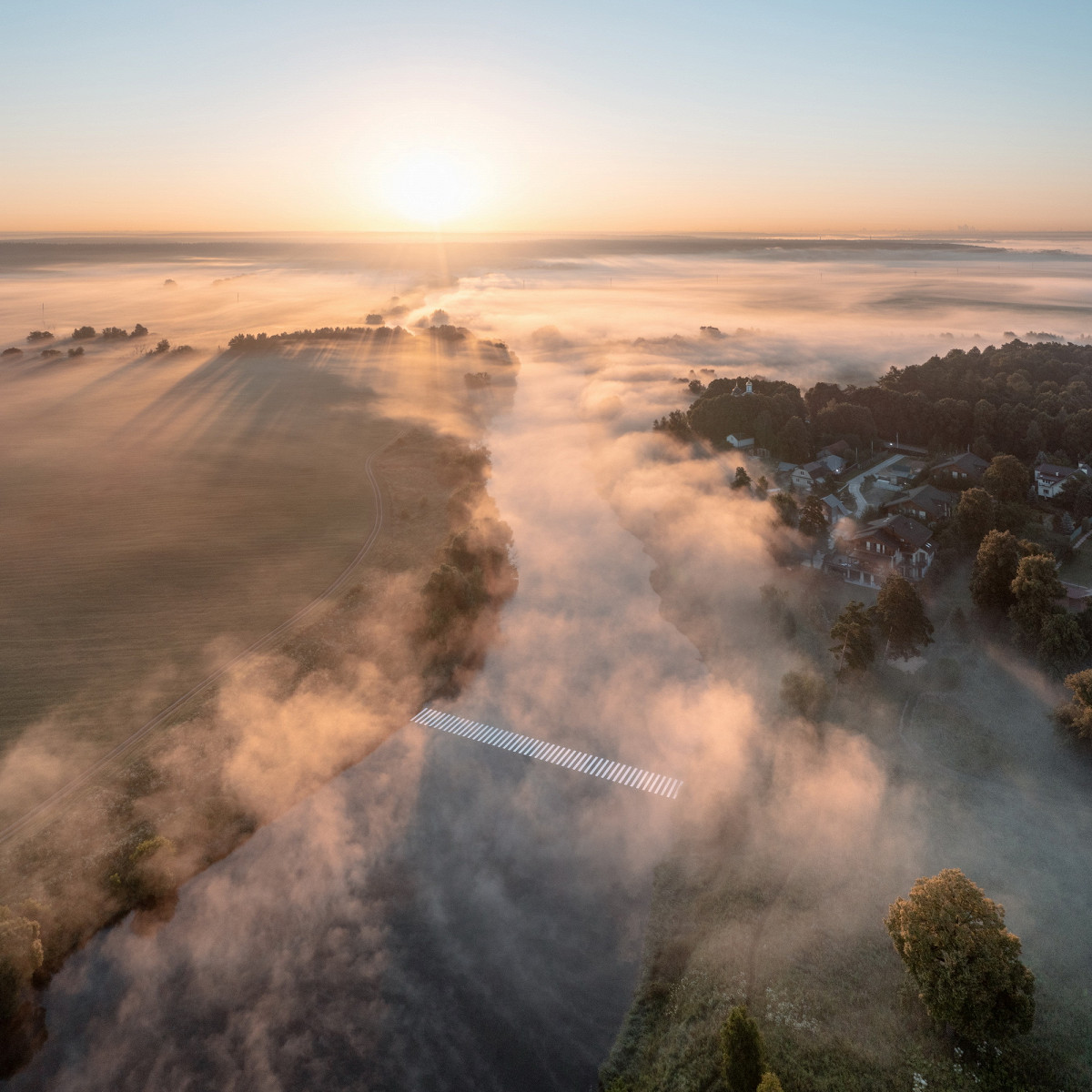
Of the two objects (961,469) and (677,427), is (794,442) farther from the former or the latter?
(961,469)

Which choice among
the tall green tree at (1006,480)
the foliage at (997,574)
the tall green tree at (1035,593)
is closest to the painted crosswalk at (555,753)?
the tall green tree at (1035,593)

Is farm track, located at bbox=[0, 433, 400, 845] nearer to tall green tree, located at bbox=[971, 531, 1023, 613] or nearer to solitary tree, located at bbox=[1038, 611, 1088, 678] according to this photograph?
tall green tree, located at bbox=[971, 531, 1023, 613]

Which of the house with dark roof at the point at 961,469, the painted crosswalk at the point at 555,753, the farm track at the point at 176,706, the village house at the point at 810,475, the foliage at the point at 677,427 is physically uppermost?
the house with dark roof at the point at 961,469

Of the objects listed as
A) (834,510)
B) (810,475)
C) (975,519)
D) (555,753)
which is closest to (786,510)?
(834,510)

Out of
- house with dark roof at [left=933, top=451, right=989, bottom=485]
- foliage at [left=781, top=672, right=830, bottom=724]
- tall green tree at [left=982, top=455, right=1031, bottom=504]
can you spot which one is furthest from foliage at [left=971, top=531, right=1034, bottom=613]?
house with dark roof at [left=933, top=451, right=989, bottom=485]

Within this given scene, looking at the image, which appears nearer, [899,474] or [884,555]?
[884,555]

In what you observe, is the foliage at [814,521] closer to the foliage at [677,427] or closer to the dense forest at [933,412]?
the dense forest at [933,412]
